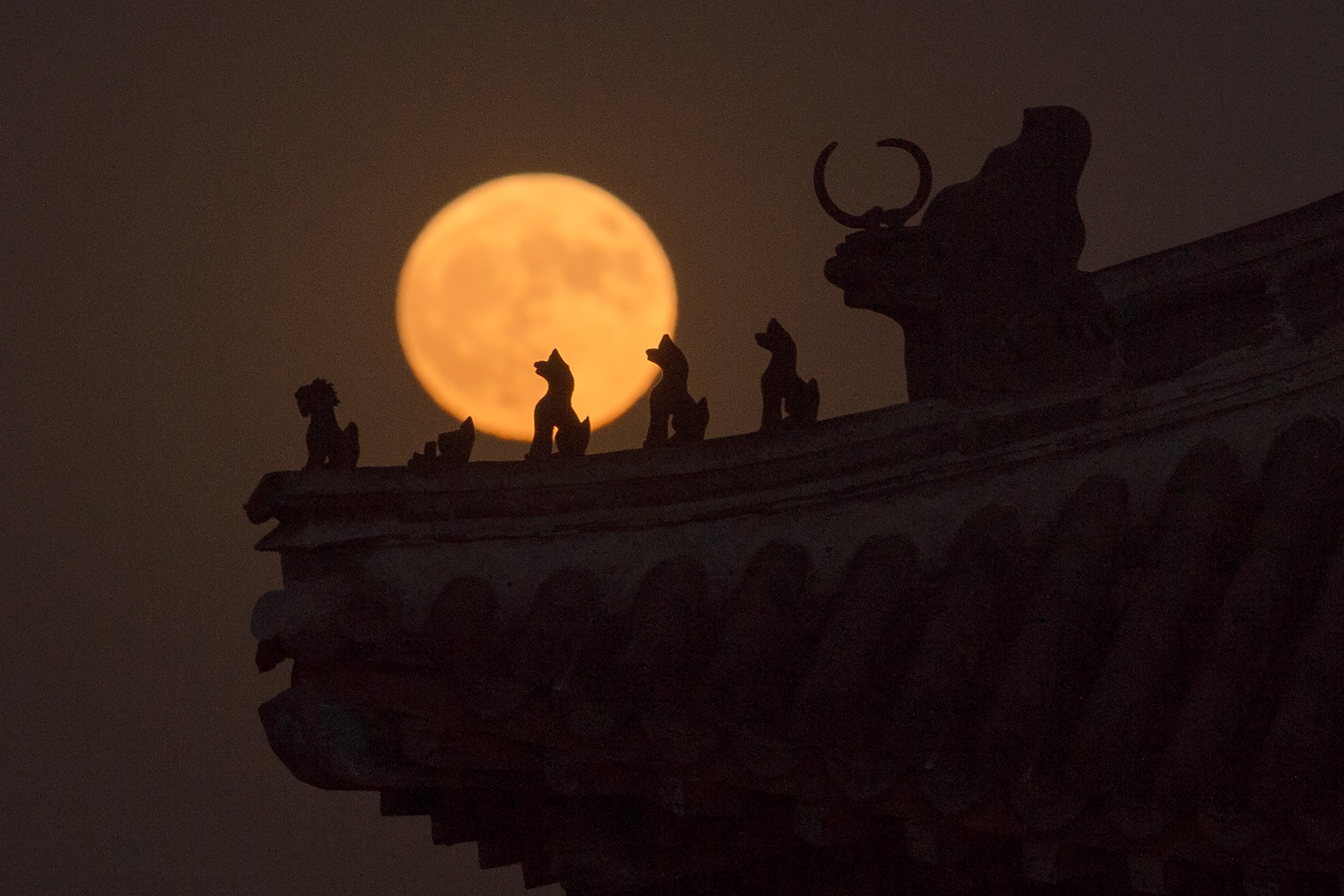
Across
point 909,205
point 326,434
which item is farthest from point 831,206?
point 326,434

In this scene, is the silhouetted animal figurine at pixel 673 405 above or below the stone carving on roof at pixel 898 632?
above

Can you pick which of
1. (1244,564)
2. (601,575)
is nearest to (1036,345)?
(1244,564)

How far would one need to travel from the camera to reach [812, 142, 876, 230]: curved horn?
553 cm

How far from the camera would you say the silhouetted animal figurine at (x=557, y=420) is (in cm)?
595

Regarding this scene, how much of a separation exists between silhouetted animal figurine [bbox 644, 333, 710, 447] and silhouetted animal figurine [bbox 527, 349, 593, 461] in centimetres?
26

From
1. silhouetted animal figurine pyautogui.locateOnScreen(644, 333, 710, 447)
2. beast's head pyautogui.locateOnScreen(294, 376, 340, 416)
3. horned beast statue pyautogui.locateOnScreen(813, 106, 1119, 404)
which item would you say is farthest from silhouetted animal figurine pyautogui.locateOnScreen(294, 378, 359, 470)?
horned beast statue pyautogui.locateOnScreen(813, 106, 1119, 404)

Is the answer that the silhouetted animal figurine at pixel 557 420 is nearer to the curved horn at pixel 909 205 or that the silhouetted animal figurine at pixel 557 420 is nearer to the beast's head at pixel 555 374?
the beast's head at pixel 555 374

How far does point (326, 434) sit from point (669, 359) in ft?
4.09

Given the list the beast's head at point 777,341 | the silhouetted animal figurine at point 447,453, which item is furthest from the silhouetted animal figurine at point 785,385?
the silhouetted animal figurine at point 447,453

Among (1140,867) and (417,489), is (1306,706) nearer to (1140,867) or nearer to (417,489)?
(1140,867)

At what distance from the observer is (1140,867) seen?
408 centimetres

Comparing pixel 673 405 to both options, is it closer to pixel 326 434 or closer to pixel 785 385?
pixel 785 385

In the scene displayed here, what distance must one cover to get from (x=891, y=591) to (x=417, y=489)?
64.3 inches

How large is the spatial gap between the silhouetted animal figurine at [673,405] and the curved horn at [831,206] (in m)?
0.73
